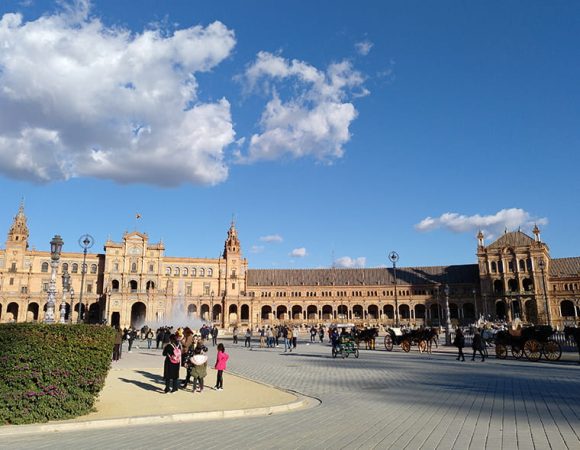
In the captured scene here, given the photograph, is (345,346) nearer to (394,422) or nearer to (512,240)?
(394,422)

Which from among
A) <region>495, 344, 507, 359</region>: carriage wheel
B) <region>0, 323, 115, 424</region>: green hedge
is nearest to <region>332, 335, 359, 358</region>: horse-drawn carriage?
<region>495, 344, 507, 359</region>: carriage wheel

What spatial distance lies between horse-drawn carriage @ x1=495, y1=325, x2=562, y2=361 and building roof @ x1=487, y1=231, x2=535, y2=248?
233ft

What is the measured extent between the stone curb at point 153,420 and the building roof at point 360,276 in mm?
92524

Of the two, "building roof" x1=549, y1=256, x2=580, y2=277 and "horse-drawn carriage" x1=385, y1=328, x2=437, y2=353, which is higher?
"building roof" x1=549, y1=256, x2=580, y2=277

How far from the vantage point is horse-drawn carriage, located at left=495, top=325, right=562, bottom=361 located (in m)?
23.9

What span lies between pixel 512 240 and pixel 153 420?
96.0 m

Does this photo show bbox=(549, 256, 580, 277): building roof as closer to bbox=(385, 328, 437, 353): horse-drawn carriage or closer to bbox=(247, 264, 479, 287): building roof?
bbox=(247, 264, 479, 287): building roof

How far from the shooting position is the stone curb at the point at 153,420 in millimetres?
9141

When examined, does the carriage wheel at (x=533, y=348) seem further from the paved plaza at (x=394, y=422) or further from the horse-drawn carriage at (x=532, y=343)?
the paved plaza at (x=394, y=422)

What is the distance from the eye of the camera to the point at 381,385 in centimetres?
1538

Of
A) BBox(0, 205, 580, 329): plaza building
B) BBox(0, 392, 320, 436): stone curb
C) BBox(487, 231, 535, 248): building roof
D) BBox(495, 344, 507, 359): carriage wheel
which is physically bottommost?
BBox(0, 392, 320, 436): stone curb

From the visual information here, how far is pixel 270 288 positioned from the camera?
337 ft

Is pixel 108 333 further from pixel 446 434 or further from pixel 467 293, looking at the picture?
pixel 467 293

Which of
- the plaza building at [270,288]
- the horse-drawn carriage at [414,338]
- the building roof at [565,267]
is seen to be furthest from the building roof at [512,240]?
the horse-drawn carriage at [414,338]
